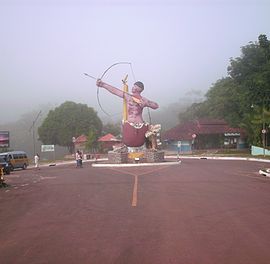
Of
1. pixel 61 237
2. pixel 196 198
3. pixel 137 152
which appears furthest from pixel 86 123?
pixel 61 237

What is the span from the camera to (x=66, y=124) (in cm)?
8831

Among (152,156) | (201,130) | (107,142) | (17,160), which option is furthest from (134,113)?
(107,142)

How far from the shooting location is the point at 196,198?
14.8m

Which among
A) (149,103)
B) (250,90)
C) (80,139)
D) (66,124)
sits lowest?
(80,139)

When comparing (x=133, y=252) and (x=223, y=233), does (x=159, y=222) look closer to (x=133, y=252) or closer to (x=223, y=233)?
(x=223, y=233)

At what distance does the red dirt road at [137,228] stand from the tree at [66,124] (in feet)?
237

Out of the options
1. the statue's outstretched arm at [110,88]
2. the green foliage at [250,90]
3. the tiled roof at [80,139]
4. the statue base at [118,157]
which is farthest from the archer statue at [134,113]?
the tiled roof at [80,139]

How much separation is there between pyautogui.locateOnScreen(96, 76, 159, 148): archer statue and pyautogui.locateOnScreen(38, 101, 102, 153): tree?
1820 inches

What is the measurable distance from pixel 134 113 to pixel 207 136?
3700 cm

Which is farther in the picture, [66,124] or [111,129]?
[111,129]

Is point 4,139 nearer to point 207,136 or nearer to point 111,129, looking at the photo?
point 207,136

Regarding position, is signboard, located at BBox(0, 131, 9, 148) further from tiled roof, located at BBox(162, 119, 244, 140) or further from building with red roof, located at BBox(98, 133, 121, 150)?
tiled roof, located at BBox(162, 119, 244, 140)

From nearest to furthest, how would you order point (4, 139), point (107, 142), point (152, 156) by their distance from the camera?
point (152, 156), point (4, 139), point (107, 142)

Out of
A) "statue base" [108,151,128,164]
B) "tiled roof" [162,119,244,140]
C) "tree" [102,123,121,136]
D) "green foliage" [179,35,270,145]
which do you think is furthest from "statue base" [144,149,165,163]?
"tree" [102,123,121,136]
